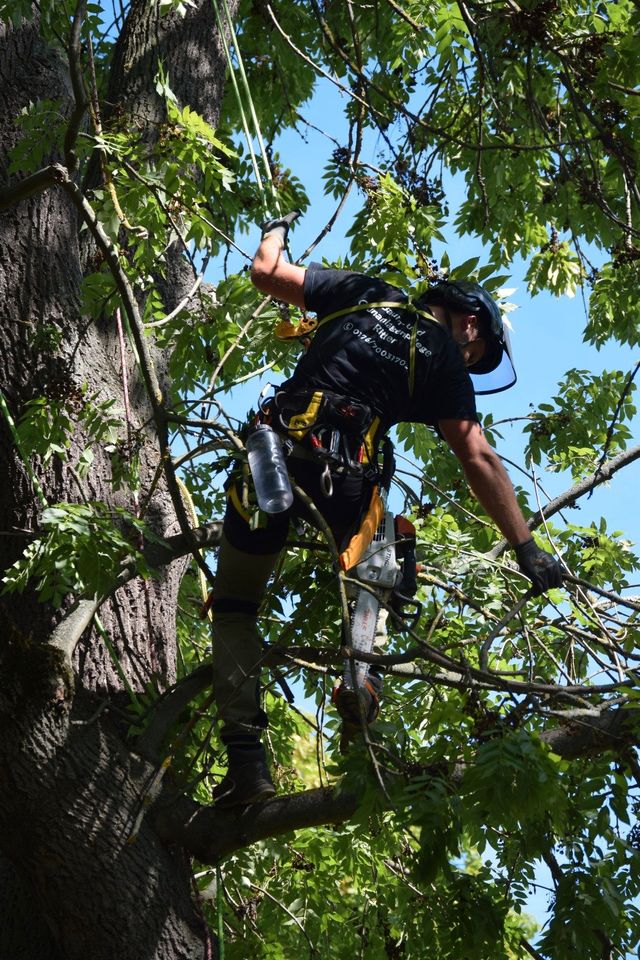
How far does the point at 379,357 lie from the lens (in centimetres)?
363

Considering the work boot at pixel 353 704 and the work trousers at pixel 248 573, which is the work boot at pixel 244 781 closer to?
the work trousers at pixel 248 573

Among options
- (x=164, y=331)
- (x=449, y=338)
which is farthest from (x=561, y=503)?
(x=164, y=331)

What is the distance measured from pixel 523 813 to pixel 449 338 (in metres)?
1.76

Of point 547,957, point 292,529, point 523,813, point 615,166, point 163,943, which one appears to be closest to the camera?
point 523,813

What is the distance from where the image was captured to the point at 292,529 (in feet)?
13.2

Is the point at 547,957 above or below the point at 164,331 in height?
below

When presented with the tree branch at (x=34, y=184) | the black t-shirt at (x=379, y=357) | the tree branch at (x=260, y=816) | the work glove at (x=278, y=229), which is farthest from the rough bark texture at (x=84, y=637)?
the black t-shirt at (x=379, y=357)

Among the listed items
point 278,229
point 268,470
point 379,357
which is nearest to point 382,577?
point 268,470

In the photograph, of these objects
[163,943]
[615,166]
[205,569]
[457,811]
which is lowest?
[163,943]

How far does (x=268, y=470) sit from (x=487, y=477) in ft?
2.71

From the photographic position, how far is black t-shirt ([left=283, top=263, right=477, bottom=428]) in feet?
11.9

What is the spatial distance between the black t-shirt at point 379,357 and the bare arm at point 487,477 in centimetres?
5

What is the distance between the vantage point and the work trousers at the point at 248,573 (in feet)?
11.7

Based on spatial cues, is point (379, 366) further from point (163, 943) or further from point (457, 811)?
point (163, 943)
